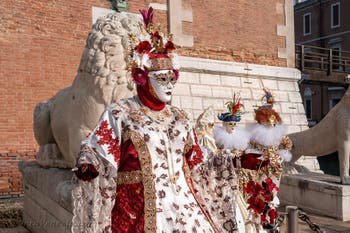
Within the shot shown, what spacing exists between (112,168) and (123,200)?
0.23m

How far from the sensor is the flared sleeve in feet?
7.33

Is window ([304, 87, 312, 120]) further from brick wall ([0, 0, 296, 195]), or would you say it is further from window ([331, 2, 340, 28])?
brick wall ([0, 0, 296, 195])

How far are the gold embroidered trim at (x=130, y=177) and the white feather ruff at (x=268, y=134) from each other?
938mm

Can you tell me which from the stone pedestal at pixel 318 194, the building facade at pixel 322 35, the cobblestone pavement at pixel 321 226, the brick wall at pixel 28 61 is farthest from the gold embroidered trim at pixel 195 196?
the building facade at pixel 322 35

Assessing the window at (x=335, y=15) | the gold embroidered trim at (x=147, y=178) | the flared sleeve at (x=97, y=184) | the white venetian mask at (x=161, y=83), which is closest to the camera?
the flared sleeve at (x=97, y=184)

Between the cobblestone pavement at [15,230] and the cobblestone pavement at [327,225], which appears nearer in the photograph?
the cobblestone pavement at [15,230]

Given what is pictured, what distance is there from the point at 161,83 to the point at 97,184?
777 mm

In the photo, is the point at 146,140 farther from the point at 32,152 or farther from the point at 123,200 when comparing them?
the point at 32,152

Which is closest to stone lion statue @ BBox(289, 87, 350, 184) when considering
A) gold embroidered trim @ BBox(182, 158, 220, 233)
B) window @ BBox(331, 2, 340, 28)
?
gold embroidered trim @ BBox(182, 158, 220, 233)

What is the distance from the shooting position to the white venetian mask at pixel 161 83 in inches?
98.7

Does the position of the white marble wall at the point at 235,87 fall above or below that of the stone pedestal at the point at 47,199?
above

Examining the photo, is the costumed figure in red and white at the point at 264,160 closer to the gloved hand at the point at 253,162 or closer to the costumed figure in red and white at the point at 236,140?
the gloved hand at the point at 253,162

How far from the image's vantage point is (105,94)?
3594 millimetres

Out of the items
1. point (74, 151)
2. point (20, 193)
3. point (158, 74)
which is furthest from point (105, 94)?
point (20, 193)
